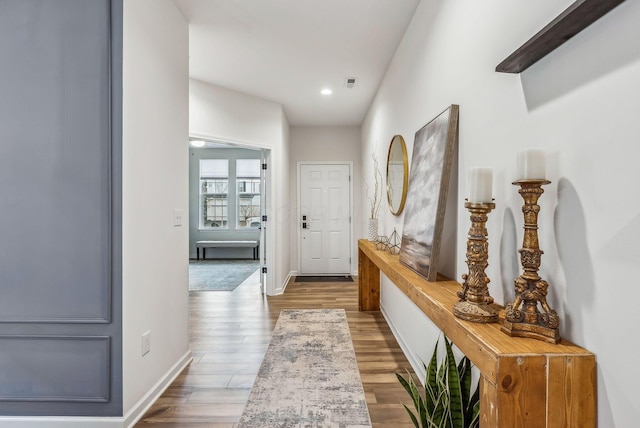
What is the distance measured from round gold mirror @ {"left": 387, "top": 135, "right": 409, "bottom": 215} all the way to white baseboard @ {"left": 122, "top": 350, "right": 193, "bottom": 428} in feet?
6.90

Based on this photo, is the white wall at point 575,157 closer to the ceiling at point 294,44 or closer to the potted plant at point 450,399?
the potted plant at point 450,399

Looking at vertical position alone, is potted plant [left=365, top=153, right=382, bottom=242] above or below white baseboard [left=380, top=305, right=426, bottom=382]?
above

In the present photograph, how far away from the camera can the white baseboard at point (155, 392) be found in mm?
1836

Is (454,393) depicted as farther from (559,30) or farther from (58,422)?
(58,422)

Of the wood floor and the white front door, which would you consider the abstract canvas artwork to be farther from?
the white front door

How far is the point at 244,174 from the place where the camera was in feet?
26.6

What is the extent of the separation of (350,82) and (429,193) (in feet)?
8.08

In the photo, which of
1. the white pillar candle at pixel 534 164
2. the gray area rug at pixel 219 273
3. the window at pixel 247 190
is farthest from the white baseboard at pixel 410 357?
the window at pixel 247 190

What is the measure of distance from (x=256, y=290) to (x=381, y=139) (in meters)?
2.78

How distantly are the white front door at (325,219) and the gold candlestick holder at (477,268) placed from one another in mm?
4684

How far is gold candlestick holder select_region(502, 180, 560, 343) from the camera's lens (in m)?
0.96

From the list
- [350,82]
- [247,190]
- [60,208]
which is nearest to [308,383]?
[60,208]

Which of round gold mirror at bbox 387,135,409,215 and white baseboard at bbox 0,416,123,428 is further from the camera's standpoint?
round gold mirror at bbox 387,135,409,215

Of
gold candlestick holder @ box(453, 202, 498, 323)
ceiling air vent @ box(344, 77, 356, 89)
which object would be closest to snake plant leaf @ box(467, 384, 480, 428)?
gold candlestick holder @ box(453, 202, 498, 323)
